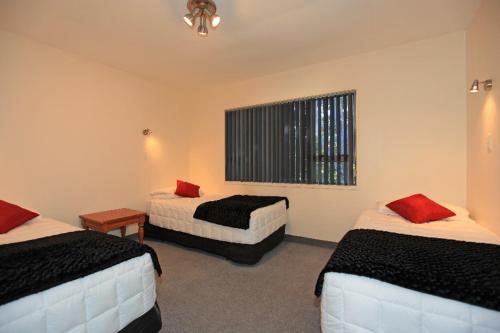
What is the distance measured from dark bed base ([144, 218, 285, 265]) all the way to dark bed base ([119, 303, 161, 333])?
1258 millimetres

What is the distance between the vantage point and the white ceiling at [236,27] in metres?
2.20

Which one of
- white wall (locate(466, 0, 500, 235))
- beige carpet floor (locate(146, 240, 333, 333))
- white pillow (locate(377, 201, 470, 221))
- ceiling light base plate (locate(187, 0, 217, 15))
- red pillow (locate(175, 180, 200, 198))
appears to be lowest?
beige carpet floor (locate(146, 240, 333, 333))

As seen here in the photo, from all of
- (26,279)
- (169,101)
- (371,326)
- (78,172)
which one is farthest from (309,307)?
(169,101)

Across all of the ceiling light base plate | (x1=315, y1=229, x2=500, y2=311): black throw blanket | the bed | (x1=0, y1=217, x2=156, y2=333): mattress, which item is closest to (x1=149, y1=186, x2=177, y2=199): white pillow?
the bed

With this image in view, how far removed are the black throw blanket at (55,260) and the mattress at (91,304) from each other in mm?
39

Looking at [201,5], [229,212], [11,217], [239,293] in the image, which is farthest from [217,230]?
[201,5]

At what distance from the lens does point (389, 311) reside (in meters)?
1.22

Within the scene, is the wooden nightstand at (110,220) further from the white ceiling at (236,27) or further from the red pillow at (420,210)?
the red pillow at (420,210)

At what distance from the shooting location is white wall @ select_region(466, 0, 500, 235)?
201 centimetres

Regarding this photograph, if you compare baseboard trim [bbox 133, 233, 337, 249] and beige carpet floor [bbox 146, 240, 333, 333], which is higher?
baseboard trim [bbox 133, 233, 337, 249]

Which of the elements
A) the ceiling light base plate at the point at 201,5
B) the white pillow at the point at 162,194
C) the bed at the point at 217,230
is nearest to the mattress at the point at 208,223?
the bed at the point at 217,230

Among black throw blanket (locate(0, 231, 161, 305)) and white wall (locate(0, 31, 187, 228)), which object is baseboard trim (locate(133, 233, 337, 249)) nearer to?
white wall (locate(0, 31, 187, 228))

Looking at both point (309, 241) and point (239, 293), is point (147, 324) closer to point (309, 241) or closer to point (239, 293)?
point (239, 293)

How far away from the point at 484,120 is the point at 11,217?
15.4 feet
